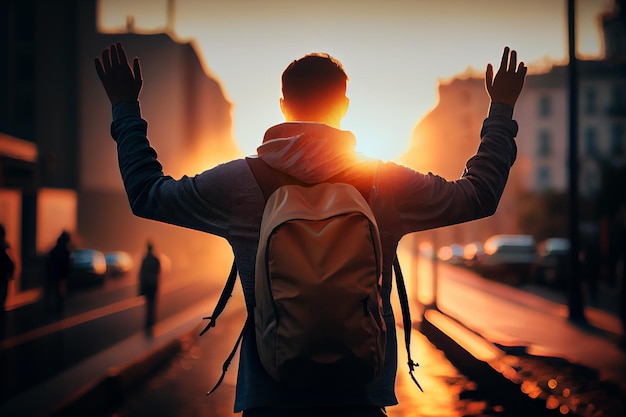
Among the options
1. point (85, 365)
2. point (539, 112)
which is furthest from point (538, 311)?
point (539, 112)

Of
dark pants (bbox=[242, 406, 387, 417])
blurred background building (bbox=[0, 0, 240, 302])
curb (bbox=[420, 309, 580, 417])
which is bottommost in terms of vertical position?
curb (bbox=[420, 309, 580, 417])

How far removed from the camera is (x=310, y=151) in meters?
1.95

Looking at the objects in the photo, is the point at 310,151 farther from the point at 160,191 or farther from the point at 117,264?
the point at 117,264

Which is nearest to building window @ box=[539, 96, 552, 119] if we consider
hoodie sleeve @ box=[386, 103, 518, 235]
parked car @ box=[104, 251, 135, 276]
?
parked car @ box=[104, 251, 135, 276]

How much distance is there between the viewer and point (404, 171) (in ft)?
6.56

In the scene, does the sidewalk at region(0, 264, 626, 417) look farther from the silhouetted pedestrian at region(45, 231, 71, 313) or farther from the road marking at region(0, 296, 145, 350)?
the silhouetted pedestrian at region(45, 231, 71, 313)

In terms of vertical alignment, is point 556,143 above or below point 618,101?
below

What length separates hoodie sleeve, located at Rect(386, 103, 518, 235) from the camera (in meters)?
2.01

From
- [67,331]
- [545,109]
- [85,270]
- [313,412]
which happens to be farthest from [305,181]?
[545,109]

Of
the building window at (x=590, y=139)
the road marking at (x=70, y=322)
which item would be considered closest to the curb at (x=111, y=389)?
the road marking at (x=70, y=322)

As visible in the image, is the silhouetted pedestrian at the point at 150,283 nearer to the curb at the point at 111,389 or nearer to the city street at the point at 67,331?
the city street at the point at 67,331

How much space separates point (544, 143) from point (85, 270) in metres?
55.6

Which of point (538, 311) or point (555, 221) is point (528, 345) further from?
point (555, 221)

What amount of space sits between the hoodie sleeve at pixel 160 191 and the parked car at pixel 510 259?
32961 millimetres
